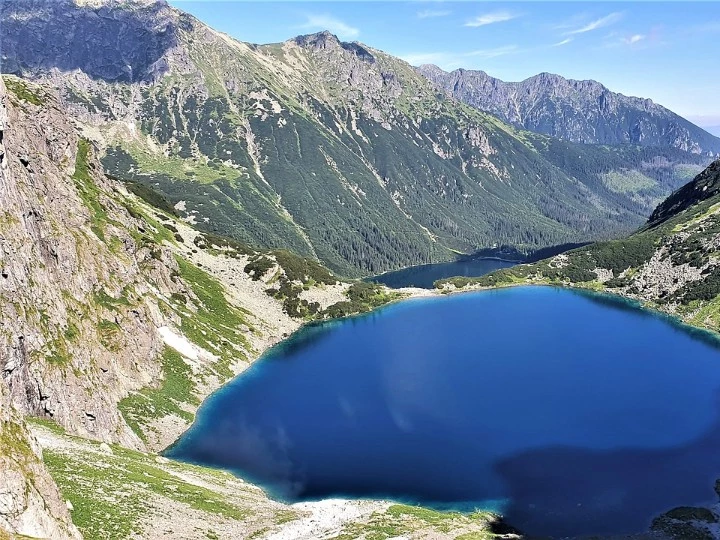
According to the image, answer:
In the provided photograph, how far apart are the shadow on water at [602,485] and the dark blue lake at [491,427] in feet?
1.01

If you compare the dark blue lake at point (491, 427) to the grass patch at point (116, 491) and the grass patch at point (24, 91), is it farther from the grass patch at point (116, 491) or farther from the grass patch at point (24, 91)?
the grass patch at point (24, 91)

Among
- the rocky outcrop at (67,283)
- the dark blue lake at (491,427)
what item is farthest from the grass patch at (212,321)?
the rocky outcrop at (67,283)

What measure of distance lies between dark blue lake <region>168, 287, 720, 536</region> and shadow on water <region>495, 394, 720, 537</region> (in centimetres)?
31

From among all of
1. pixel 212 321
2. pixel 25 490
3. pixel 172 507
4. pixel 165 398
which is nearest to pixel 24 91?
pixel 212 321

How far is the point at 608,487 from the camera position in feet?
297

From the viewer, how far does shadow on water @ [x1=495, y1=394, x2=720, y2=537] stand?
266 ft

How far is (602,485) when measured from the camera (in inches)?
3583

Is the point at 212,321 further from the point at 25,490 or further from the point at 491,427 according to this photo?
the point at 25,490

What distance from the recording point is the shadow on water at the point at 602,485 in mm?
81062

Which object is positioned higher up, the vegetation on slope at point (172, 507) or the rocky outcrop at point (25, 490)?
the rocky outcrop at point (25, 490)

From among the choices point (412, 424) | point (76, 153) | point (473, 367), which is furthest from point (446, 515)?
point (76, 153)

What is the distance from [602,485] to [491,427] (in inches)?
1043

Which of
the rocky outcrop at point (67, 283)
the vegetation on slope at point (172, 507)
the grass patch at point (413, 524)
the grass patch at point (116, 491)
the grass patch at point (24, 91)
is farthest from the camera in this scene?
the grass patch at point (24, 91)

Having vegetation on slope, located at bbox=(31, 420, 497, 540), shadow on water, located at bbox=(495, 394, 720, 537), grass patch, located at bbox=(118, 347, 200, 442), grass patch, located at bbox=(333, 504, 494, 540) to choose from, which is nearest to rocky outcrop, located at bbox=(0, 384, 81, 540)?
vegetation on slope, located at bbox=(31, 420, 497, 540)
